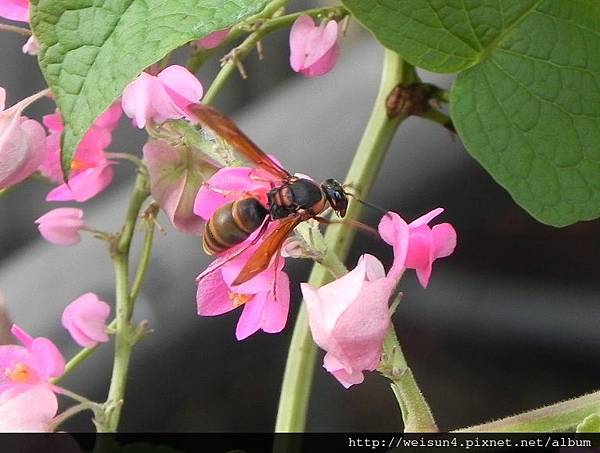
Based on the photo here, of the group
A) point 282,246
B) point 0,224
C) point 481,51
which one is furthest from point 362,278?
point 0,224

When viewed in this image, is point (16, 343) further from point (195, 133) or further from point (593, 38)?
point (593, 38)

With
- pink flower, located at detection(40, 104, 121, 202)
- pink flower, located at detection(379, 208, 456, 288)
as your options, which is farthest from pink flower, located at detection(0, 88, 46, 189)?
pink flower, located at detection(379, 208, 456, 288)

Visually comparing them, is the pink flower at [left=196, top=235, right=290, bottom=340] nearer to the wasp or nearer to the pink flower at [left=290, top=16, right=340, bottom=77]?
the wasp

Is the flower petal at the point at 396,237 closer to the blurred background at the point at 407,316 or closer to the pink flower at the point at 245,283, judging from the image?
the pink flower at the point at 245,283

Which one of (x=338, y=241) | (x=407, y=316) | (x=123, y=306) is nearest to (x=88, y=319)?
(x=123, y=306)

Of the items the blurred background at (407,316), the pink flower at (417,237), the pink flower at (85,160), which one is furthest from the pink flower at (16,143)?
the blurred background at (407,316)

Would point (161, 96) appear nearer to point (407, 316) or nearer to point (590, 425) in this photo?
point (590, 425)

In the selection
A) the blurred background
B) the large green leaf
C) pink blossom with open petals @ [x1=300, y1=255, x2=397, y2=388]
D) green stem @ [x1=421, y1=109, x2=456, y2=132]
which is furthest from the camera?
the blurred background
